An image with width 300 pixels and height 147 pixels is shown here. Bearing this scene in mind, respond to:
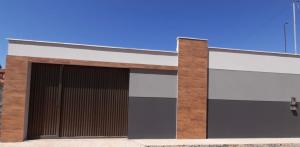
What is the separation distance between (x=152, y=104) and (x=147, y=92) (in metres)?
0.60

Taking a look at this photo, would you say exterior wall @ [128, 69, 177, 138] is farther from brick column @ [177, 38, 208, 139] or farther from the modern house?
brick column @ [177, 38, 208, 139]

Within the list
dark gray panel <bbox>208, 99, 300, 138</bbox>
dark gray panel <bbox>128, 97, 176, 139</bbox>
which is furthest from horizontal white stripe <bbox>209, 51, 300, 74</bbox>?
dark gray panel <bbox>128, 97, 176, 139</bbox>

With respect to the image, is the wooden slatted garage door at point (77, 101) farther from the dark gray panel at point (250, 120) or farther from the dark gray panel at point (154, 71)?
the dark gray panel at point (250, 120)

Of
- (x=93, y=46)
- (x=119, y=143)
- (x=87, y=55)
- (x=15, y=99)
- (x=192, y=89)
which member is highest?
(x=93, y=46)

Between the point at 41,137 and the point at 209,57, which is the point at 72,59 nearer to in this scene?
the point at 41,137

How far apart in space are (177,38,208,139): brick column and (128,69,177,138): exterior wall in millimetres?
375

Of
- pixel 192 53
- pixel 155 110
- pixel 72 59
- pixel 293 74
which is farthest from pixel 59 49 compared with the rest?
pixel 293 74

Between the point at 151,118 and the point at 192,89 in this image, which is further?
the point at 192,89

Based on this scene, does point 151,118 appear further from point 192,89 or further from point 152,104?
point 192,89

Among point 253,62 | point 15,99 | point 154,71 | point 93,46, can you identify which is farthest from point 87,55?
point 253,62

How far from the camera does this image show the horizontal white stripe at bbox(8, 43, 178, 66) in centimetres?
1465

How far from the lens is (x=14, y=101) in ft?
46.8

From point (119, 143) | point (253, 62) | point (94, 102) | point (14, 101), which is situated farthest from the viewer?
point (253, 62)

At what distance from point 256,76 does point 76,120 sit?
914cm
